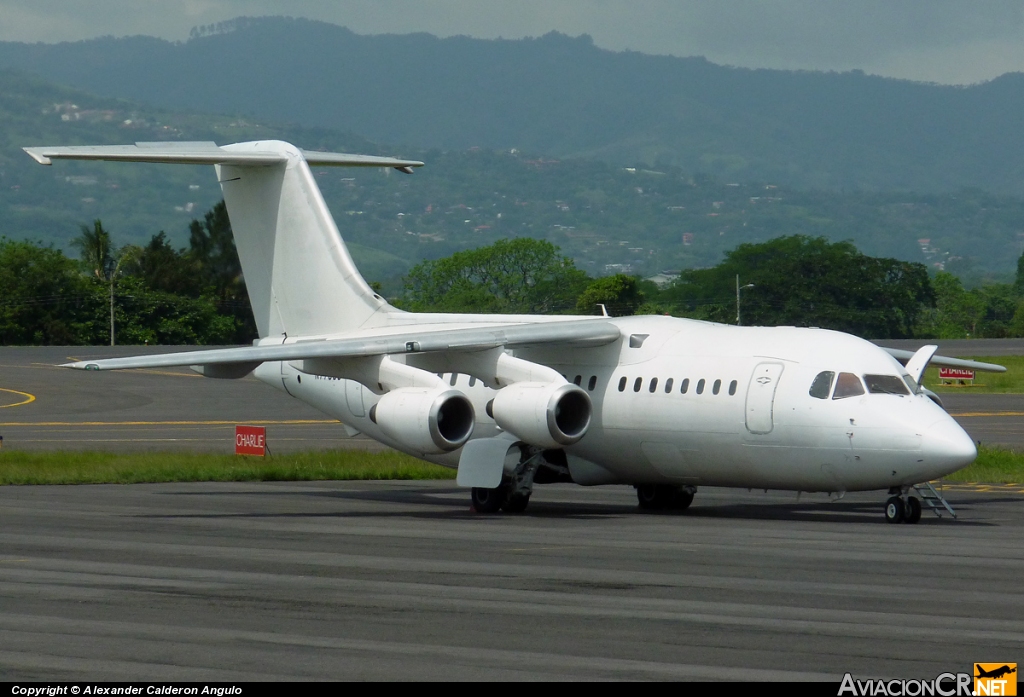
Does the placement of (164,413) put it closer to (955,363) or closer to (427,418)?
(427,418)

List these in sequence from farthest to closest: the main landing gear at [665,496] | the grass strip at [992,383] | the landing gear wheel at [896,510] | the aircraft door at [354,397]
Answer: the grass strip at [992,383] → the aircraft door at [354,397] → the main landing gear at [665,496] → the landing gear wheel at [896,510]

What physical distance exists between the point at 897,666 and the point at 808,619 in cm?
244

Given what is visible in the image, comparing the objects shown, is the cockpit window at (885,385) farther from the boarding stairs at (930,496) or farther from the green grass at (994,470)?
the green grass at (994,470)

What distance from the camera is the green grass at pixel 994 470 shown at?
3256 centimetres

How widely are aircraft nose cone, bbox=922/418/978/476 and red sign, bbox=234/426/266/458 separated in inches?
736

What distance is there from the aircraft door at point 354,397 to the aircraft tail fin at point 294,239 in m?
1.64

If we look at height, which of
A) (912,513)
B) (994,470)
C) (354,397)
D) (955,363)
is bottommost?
(994,470)

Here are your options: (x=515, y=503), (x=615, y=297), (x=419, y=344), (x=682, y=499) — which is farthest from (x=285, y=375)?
(x=615, y=297)

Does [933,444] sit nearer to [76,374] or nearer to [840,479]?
[840,479]

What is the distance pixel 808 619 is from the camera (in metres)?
14.4

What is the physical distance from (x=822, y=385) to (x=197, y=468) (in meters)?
15.6

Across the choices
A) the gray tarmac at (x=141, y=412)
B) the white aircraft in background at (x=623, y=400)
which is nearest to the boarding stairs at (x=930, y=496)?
the white aircraft in background at (x=623, y=400)

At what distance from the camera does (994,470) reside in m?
33.3

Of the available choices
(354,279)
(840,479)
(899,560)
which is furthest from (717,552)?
(354,279)
